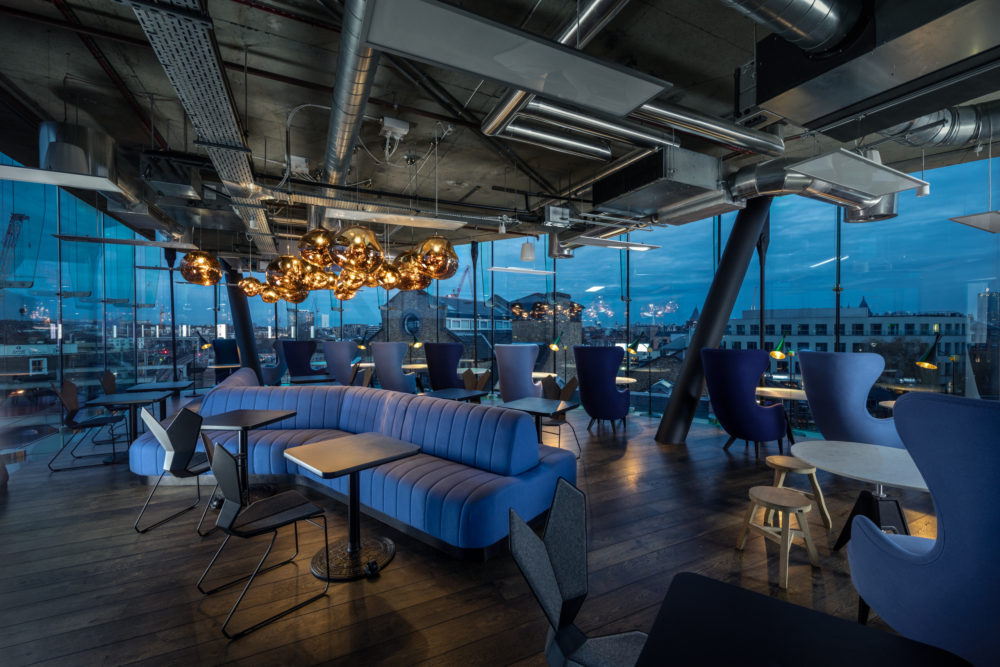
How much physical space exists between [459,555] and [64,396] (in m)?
5.63

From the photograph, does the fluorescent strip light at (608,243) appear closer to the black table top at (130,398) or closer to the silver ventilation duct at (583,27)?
the silver ventilation duct at (583,27)

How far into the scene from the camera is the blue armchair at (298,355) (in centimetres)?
1057

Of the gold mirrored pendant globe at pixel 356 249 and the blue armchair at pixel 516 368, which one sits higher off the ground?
the gold mirrored pendant globe at pixel 356 249

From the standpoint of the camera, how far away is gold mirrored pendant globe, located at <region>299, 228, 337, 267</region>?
212 inches

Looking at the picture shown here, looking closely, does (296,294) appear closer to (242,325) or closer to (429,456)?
(429,456)

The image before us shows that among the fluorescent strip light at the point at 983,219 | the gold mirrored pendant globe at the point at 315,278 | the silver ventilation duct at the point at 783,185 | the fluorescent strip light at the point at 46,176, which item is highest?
the silver ventilation duct at the point at 783,185

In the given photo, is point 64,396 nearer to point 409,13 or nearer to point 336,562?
point 336,562

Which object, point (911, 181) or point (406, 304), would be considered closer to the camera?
point (911, 181)

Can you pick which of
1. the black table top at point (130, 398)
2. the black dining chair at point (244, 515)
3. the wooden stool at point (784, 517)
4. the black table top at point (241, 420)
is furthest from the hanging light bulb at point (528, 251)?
the black dining chair at point (244, 515)

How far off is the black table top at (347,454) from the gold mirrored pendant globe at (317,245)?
115 inches

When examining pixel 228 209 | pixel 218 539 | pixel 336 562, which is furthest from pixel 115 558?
pixel 228 209

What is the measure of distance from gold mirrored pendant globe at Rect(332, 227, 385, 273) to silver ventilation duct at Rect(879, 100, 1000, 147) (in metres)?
5.71

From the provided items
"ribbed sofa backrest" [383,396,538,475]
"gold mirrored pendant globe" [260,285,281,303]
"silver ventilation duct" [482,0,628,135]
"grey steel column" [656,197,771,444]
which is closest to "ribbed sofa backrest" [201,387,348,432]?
"ribbed sofa backrest" [383,396,538,475]

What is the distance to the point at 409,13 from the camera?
6.15ft
